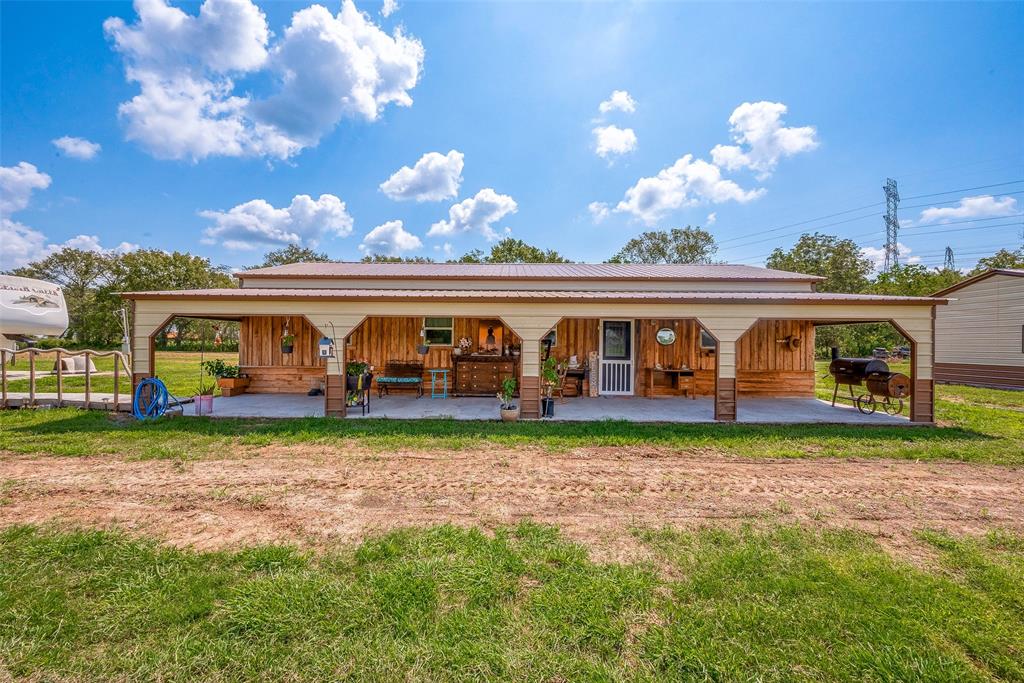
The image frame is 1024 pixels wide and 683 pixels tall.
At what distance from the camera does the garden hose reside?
300 inches

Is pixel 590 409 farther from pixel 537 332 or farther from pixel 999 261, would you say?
pixel 999 261

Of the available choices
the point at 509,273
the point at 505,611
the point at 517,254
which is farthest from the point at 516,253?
the point at 505,611

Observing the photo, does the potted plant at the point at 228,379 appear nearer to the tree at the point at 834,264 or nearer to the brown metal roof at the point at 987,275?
the brown metal roof at the point at 987,275

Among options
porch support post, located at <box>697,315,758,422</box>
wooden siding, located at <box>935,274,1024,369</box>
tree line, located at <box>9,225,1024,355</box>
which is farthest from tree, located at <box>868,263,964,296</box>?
porch support post, located at <box>697,315,758,422</box>

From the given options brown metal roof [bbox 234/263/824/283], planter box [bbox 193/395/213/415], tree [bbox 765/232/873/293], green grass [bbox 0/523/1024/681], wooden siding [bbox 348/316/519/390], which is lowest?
green grass [bbox 0/523/1024/681]

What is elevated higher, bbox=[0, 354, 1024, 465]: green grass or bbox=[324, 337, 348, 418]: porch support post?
bbox=[324, 337, 348, 418]: porch support post

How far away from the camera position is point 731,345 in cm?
788

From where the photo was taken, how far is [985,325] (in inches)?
565

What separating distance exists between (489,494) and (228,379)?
31.3 feet

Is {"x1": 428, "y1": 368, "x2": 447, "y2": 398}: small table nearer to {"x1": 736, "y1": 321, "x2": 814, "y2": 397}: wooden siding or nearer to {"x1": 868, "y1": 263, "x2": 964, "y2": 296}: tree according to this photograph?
{"x1": 736, "y1": 321, "x2": 814, "y2": 397}: wooden siding

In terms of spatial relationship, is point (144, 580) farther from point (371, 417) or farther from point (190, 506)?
point (371, 417)

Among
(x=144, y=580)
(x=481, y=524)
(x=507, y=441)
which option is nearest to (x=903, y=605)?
(x=481, y=524)

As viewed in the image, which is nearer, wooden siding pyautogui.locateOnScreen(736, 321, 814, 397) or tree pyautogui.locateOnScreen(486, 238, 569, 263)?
wooden siding pyautogui.locateOnScreen(736, 321, 814, 397)

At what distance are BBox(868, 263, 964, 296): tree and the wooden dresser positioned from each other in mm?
26442
